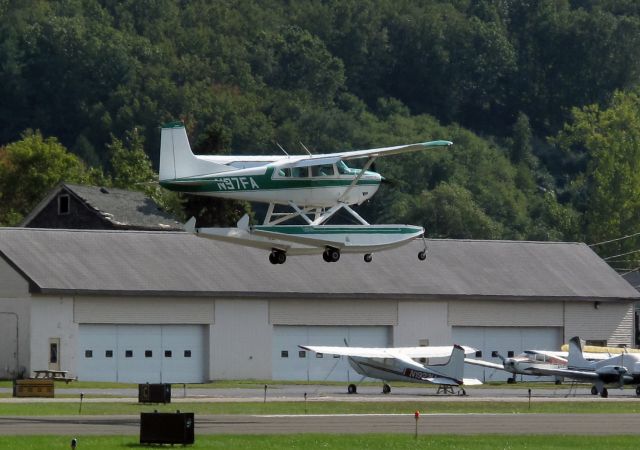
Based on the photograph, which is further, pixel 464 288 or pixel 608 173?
pixel 608 173

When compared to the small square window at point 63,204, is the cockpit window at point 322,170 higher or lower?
lower

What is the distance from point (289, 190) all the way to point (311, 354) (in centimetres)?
2630

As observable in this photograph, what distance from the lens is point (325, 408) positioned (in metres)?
56.4

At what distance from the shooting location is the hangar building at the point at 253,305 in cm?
7162

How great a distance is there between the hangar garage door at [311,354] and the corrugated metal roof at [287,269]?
5.52 ft

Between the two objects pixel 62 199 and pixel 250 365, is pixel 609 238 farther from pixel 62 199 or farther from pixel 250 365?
pixel 250 365

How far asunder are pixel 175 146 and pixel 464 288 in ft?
105

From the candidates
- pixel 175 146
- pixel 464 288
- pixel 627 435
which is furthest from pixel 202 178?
pixel 464 288

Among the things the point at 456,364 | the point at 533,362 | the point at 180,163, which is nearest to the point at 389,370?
the point at 456,364

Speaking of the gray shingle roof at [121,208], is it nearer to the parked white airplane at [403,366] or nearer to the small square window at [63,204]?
the small square window at [63,204]

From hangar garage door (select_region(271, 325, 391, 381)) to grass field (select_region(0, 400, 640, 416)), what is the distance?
52.4 ft

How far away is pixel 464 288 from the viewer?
80938 mm

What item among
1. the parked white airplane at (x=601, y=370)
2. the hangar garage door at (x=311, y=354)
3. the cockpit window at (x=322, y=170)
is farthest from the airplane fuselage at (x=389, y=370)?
the cockpit window at (x=322, y=170)

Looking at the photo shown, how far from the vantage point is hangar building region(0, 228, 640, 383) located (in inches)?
2820
